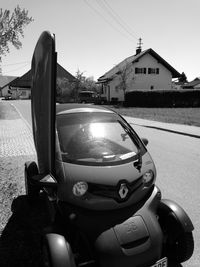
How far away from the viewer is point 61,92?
43469mm

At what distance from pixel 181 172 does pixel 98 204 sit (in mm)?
4375

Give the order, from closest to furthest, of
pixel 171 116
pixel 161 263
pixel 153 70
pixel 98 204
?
pixel 161 263 < pixel 98 204 < pixel 171 116 < pixel 153 70

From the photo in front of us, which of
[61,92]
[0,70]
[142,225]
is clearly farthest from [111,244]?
[61,92]

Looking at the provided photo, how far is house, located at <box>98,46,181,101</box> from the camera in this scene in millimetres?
41969

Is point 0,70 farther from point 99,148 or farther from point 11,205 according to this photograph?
point 99,148

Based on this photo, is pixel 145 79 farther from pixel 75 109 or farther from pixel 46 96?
pixel 46 96

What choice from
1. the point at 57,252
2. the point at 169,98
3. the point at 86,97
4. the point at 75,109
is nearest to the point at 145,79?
the point at 86,97

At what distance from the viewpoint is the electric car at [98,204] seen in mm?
2482

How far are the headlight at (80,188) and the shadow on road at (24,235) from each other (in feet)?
3.28

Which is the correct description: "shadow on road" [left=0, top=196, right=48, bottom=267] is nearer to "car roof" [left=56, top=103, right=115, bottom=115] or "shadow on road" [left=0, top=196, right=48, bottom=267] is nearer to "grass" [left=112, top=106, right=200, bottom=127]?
"car roof" [left=56, top=103, right=115, bottom=115]

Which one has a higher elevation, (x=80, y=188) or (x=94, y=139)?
(x=94, y=139)

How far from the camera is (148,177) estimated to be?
3.02 meters

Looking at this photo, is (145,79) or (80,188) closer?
(80,188)

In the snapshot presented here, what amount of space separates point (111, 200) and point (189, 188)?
128 inches
